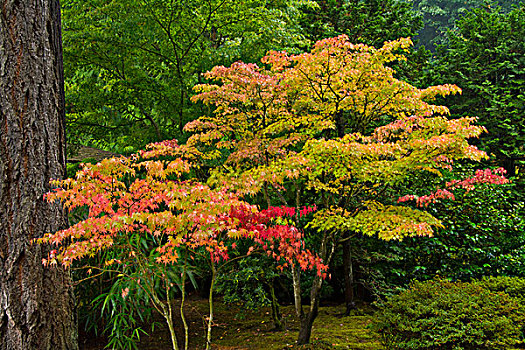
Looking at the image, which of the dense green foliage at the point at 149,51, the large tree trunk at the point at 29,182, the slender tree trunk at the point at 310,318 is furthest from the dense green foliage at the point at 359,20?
the large tree trunk at the point at 29,182

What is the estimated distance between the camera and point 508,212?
247 inches

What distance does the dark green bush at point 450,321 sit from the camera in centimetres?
298

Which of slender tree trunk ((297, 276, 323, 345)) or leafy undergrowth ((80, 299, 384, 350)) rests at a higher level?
slender tree trunk ((297, 276, 323, 345))

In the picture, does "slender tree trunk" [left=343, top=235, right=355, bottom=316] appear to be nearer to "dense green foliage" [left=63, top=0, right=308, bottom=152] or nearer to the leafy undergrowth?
the leafy undergrowth

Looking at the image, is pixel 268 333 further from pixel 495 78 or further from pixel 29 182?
pixel 495 78

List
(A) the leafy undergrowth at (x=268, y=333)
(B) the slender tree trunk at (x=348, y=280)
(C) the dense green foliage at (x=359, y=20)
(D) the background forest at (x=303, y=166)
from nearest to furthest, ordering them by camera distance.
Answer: (D) the background forest at (x=303, y=166) < (A) the leafy undergrowth at (x=268, y=333) < (B) the slender tree trunk at (x=348, y=280) < (C) the dense green foliage at (x=359, y=20)

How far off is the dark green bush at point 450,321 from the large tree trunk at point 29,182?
2.83 meters

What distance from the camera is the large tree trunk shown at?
2.71 meters

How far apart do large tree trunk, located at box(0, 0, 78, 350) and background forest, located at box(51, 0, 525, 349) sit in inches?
10.0

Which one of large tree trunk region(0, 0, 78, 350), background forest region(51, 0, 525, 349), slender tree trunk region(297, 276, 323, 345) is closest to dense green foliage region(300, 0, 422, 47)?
background forest region(51, 0, 525, 349)

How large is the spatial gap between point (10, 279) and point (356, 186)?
359 cm

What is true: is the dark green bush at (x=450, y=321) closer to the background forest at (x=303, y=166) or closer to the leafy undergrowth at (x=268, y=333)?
the background forest at (x=303, y=166)

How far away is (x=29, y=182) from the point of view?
2834 millimetres

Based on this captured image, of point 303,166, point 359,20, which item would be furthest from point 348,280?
point 359,20
